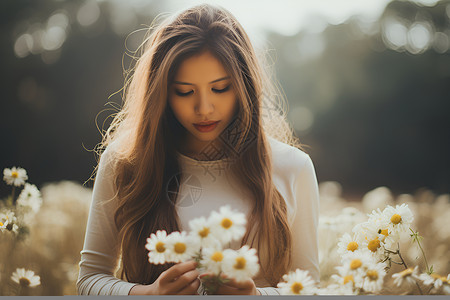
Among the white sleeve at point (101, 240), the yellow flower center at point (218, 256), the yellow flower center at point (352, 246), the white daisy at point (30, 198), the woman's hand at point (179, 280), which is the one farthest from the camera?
the white daisy at point (30, 198)

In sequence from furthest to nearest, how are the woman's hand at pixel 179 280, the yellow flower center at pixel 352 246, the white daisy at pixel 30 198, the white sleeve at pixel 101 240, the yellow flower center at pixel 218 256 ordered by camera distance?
the white daisy at pixel 30 198 < the white sleeve at pixel 101 240 < the yellow flower center at pixel 352 246 < the woman's hand at pixel 179 280 < the yellow flower center at pixel 218 256

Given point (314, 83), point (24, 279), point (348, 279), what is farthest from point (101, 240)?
point (314, 83)

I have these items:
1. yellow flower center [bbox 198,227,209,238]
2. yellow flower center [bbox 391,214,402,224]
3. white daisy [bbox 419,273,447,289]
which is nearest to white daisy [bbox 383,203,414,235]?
yellow flower center [bbox 391,214,402,224]

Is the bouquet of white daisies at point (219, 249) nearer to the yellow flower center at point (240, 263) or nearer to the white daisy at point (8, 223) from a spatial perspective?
the yellow flower center at point (240, 263)

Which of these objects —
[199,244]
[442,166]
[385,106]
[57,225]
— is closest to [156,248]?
[199,244]

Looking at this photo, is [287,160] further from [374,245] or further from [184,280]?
[184,280]

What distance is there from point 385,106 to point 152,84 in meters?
0.91

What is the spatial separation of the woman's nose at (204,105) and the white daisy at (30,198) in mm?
450

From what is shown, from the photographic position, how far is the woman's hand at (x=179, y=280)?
612mm

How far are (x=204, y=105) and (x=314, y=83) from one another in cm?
78

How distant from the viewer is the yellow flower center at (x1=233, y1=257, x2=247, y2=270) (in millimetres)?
514

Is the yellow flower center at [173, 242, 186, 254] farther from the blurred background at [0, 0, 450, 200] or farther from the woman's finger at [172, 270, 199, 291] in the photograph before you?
the blurred background at [0, 0, 450, 200]

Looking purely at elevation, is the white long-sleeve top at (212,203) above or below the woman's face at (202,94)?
below

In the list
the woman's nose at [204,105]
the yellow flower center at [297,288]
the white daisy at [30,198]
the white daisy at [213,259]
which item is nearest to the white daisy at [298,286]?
the yellow flower center at [297,288]
